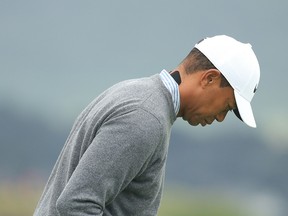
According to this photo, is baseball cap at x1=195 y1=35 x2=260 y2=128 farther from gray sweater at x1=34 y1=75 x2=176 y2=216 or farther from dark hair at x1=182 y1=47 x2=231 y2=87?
gray sweater at x1=34 y1=75 x2=176 y2=216

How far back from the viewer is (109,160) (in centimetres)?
256

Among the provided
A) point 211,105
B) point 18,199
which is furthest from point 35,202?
point 211,105

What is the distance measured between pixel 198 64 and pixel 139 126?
33 cm

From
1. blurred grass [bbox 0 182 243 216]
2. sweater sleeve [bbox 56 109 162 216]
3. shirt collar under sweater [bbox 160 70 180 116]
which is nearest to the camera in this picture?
sweater sleeve [bbox 56 109 162 216]

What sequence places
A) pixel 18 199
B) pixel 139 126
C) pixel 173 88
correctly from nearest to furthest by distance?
1. pixel 139 126
2. pixel 173 88
3. pixel 18 199

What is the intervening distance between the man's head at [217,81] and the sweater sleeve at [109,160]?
21 cm

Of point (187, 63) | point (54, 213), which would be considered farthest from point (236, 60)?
point (54, 213)

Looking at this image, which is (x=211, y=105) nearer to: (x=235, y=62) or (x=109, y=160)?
(x=235, y=62)

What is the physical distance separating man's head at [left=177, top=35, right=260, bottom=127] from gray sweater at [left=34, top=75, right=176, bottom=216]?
90 mm

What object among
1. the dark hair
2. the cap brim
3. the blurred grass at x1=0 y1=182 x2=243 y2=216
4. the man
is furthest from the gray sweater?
the blurred grass at x1=0 y1=182 x2=243 y2=216

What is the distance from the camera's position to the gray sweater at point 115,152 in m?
2.56

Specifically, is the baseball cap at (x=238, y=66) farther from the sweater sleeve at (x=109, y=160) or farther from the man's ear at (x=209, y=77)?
the sweater sleeve at (x=109, y=160)

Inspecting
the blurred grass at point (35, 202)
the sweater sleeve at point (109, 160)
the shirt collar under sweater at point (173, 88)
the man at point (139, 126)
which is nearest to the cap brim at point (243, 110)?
the man at point (139, 126)

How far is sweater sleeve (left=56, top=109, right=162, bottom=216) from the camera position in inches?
101
